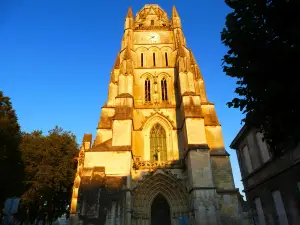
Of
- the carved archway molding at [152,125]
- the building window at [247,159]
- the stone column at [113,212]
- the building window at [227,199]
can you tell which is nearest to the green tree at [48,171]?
the carved archway molding at [152,125]

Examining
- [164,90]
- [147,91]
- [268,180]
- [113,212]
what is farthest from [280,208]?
[147,91]

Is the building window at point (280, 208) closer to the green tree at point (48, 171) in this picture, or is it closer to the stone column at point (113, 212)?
the stone column at point (113, 212)

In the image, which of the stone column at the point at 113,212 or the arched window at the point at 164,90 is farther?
the arched window at the point at 164,90

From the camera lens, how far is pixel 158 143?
17.8 meters

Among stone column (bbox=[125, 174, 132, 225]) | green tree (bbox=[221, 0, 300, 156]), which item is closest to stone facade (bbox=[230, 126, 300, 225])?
green tree (bbox=[221, 0, 300, 156])

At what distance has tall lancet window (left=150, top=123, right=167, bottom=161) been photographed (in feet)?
56.1

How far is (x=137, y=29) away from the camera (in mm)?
25125

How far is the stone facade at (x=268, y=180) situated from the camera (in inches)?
372

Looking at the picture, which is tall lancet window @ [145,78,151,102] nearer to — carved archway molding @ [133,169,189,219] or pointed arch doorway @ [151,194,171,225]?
carved archway molding @ [133,169,189,219]

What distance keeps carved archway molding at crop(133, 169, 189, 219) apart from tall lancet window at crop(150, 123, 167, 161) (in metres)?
1.66

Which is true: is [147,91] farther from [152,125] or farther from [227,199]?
[227,199]

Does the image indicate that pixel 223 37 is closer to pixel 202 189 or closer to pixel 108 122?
pixel 202 189

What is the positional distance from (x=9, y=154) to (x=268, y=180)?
15906 mm

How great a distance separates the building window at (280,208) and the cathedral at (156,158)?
3170 mm
